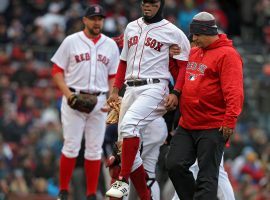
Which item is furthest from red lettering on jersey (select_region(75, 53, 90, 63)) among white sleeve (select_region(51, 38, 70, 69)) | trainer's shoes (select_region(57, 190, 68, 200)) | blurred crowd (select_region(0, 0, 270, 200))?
blurred crowd (select_region(0, 0, 270, 200))

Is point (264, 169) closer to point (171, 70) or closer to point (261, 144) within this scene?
point (261, 144)

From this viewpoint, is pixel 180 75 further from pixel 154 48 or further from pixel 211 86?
pixel 211 86

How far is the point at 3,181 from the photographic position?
54.9 ft

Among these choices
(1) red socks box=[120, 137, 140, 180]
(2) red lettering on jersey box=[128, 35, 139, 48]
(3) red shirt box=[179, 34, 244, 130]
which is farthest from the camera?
(2) red lettering on jersey box=[128, 35, 139, 48]

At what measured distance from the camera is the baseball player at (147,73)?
32.3 ft

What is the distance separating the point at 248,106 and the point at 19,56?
527 cm

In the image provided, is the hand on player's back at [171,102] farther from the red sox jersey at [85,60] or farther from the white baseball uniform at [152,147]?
the red sox jersey at [85,60]

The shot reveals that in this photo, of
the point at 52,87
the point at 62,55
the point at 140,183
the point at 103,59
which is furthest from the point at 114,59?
the point at 52,87

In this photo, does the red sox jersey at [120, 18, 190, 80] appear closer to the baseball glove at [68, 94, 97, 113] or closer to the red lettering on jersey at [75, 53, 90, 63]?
the baseball glove at [68, 94, 97, 113]

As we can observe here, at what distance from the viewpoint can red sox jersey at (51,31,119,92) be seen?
1169 centimetres

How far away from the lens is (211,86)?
9602 mm

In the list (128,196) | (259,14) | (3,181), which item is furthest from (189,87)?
(259,14)

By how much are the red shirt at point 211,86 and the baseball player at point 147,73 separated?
0.21 meters

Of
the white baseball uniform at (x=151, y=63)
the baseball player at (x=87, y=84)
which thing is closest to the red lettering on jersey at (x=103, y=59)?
the baseball player at (x=87, y=84)
